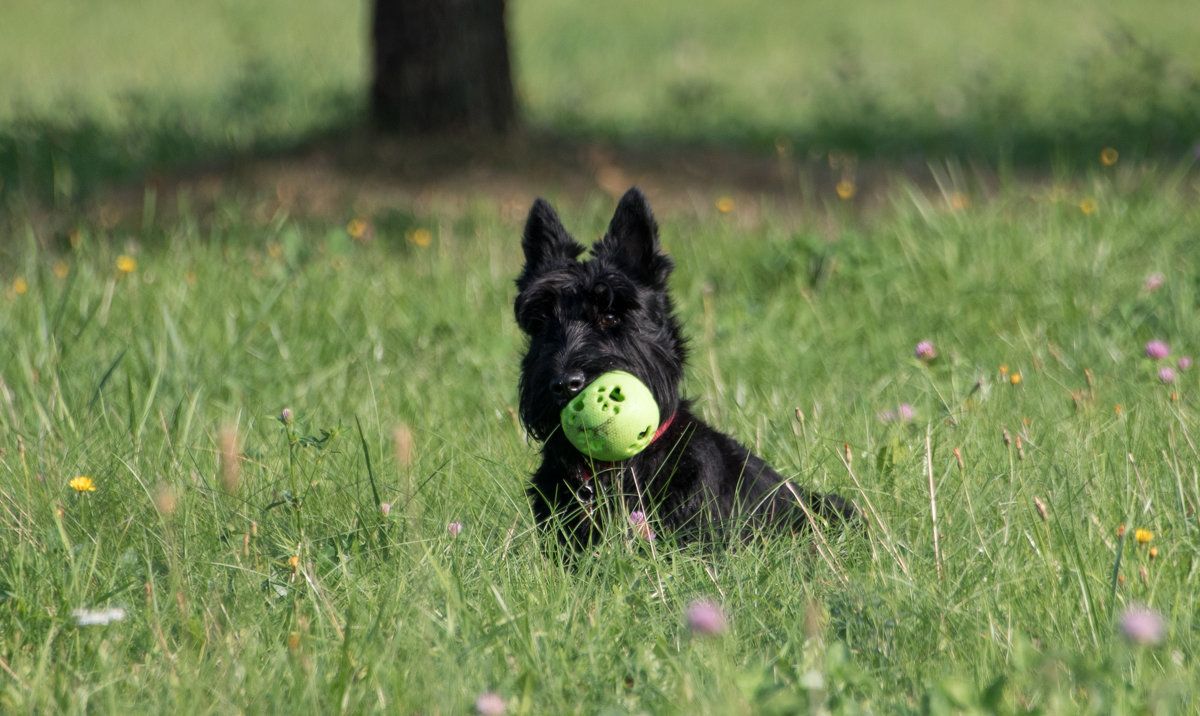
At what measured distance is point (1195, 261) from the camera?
575cm

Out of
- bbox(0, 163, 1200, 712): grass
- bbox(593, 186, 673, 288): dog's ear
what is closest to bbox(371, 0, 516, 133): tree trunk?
bbox(0, 163, 1200, 712): grass

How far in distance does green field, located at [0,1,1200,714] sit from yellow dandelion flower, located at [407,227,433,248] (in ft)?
0.07

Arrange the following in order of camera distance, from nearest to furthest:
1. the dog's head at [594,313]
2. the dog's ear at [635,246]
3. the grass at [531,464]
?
the grass at [531,464], the dog's head at [594,313], the dog's ear at [635,246]

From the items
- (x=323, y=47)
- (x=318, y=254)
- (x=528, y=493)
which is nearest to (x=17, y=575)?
(x=528, y=493)

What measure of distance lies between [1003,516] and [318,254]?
14.9ft

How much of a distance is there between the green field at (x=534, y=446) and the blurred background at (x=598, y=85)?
27cm

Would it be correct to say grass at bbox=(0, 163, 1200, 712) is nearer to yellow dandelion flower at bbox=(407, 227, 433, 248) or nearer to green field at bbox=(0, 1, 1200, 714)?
green field at bbox=(0, 1, 1200, 714)

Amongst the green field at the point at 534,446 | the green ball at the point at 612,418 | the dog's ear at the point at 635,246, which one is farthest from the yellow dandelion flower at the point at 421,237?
the green ball at the point at 612,418

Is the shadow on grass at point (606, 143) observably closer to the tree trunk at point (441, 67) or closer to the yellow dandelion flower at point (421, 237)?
the tree trunk at point (441, 67)

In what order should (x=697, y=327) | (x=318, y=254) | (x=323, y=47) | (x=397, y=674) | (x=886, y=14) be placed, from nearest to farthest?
(x=397, y=674)
(x=697, y=327)
(x=318, y=254)
(x=323, y=47)
(x=886, y=14)

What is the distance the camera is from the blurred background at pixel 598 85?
345 inches

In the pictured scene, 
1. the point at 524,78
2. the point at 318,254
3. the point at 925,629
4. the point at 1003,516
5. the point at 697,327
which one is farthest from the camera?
the point at 524,78

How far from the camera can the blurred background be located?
8766 mm

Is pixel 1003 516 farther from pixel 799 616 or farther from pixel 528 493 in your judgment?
pixel 528 493
